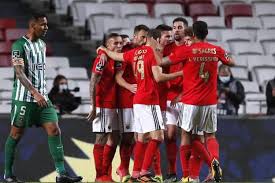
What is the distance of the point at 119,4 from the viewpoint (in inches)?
925

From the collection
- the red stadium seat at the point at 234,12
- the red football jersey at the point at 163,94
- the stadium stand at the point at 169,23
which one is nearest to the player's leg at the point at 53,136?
the red football jersey at the point at 163,94

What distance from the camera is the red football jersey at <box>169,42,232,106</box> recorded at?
46.0 ft

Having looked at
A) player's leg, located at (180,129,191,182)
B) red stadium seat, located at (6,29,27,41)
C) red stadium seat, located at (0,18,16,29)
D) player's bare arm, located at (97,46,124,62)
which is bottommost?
player's leg, located at (180,129,191,182)

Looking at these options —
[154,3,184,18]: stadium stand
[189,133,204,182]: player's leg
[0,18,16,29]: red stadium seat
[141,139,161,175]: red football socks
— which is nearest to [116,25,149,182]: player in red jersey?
[141,139,161,175]: red football socks

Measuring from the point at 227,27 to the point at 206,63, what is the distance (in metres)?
10.3

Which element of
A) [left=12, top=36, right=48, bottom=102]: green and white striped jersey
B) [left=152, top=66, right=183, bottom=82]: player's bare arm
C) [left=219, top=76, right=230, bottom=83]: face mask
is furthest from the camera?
[left=219, top=76, right=230, bottom=83]: face mask

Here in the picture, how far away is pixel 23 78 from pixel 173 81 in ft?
8.62

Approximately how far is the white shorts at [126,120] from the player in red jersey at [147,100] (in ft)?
2.40

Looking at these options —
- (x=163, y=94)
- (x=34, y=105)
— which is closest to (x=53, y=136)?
(x=34, y=105)

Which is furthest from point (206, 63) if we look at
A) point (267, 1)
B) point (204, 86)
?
point (267, 1)

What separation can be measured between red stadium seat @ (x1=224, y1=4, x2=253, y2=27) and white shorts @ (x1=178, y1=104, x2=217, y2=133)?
34.1 ft

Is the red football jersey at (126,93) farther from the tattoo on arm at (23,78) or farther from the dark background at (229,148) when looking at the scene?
the tattoo on arm at (23,78)

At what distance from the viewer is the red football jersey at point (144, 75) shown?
14227 millimetres

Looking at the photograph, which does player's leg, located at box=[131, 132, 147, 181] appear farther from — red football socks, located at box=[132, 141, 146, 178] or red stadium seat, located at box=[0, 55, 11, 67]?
red stadium seat, located at box=[0, 55, 11, 67]
